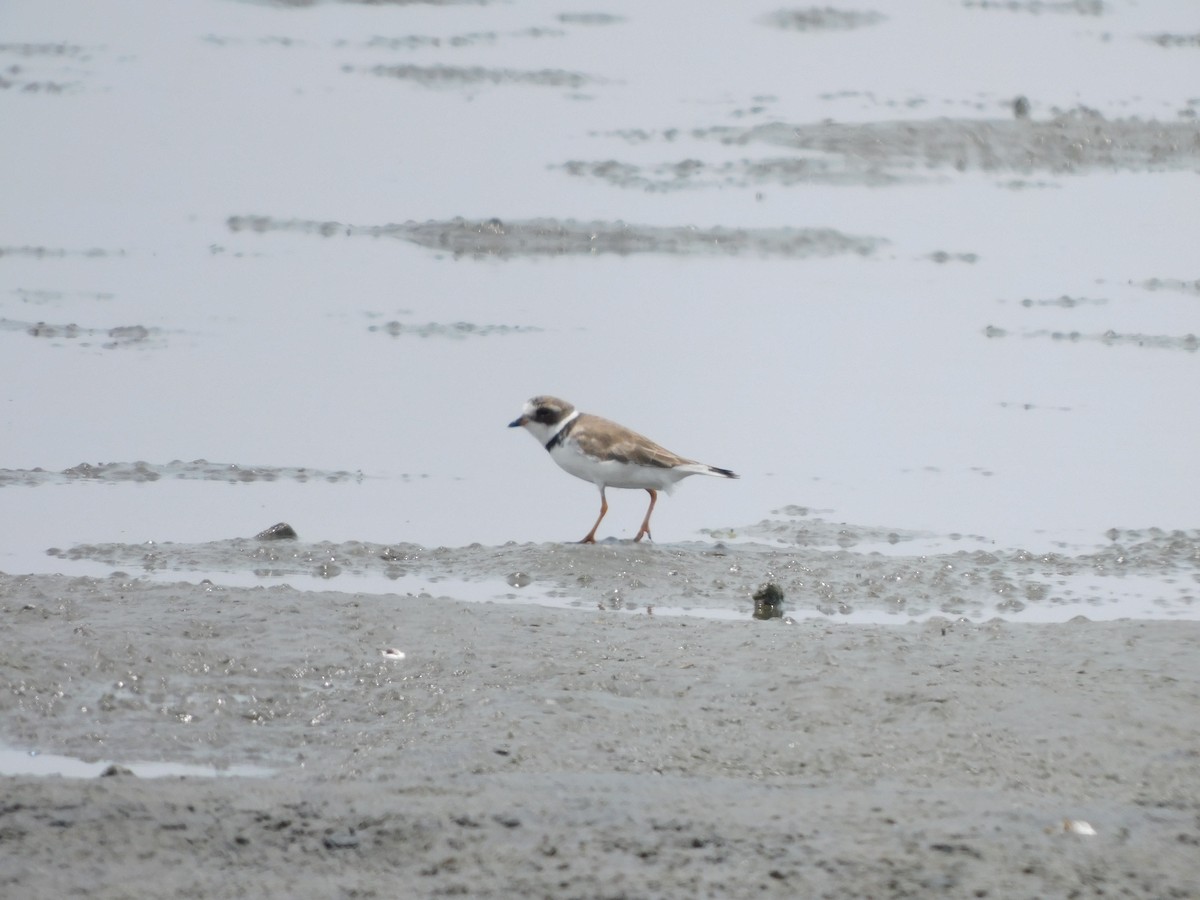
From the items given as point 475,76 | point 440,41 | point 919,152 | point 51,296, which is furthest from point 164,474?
point 440,41

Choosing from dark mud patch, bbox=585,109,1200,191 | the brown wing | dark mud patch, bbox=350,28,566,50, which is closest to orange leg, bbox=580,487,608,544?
the brown wing

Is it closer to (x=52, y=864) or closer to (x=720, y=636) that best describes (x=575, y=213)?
(x=720, y=636)

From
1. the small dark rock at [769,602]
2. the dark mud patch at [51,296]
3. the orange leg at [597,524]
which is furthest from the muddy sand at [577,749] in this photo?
the dark mud patch at [51,296]

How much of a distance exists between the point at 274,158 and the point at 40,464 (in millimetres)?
10030

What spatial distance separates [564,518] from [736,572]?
148 centimetres

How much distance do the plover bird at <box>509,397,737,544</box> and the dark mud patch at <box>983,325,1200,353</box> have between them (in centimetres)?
474

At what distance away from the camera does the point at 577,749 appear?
19.2 ft

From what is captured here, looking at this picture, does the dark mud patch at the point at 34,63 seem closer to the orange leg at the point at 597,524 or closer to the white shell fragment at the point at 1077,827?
the orange leg at the point at 597,524

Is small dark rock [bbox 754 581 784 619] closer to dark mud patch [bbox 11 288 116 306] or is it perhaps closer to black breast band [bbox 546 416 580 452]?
black breast band [bbox 546 416 580 452]

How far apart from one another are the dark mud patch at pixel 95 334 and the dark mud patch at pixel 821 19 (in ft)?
50.8

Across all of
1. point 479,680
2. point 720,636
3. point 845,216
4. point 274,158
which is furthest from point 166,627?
point 274,158

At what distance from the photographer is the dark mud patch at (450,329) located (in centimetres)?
1296

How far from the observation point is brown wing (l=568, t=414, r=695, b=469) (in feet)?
30.7

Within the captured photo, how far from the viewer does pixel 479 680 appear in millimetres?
6539
